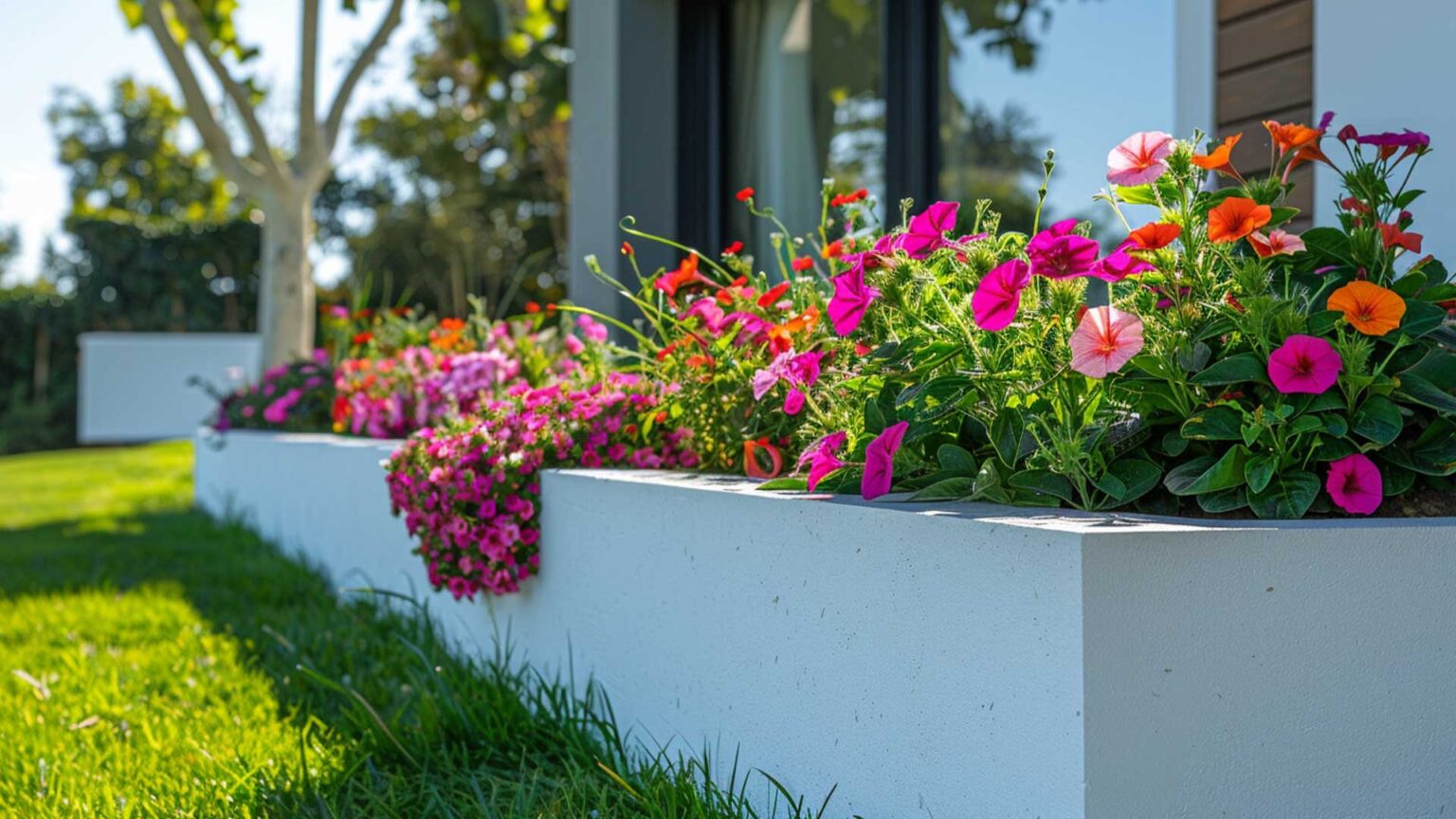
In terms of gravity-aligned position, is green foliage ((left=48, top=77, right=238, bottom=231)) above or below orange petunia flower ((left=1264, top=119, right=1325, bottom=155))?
above

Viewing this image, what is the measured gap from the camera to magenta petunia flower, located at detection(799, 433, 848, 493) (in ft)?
6.41

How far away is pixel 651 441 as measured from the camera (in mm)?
2840

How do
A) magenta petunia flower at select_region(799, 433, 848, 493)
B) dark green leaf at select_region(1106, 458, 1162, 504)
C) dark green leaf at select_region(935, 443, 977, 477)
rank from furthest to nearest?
magenta petunia flower at select_region(799, 433, 848, 493)
dark green leaf at select_region(935, 443, 977, 477)
dark green leaf at select_region(1106, 458, 1162, 504)

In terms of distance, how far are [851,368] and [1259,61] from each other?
124 cm

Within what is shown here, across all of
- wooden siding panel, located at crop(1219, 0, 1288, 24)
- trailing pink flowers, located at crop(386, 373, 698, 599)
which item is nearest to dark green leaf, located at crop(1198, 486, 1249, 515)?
trailing pink flowers, located at crop(386, 373, 698, 599)

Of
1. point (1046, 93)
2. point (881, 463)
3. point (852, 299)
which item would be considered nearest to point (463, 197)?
point (1046, 93)

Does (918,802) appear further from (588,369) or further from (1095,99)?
(1095,99)

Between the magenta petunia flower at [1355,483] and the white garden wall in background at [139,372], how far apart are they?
1529 cm

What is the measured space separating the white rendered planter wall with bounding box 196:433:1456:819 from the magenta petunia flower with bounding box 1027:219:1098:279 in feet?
1.02

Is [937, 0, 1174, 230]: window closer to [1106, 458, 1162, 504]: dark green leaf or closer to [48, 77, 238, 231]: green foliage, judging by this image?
[1106, 458, 1162, 504]: dark green leaf

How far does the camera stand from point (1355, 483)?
157 centimetres

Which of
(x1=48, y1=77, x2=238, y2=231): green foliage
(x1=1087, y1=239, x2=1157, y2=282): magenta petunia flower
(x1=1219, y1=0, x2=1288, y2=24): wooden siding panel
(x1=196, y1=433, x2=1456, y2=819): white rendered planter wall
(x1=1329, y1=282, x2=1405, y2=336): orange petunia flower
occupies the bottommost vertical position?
(x1=196, y1=433, x2=1456, y2=819): white rendered planter wall

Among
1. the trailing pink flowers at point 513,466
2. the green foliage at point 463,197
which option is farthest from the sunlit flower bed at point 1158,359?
the green foliage at point 463,197

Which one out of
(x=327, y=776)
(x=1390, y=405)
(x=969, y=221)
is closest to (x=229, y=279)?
(x=969, y=221)
